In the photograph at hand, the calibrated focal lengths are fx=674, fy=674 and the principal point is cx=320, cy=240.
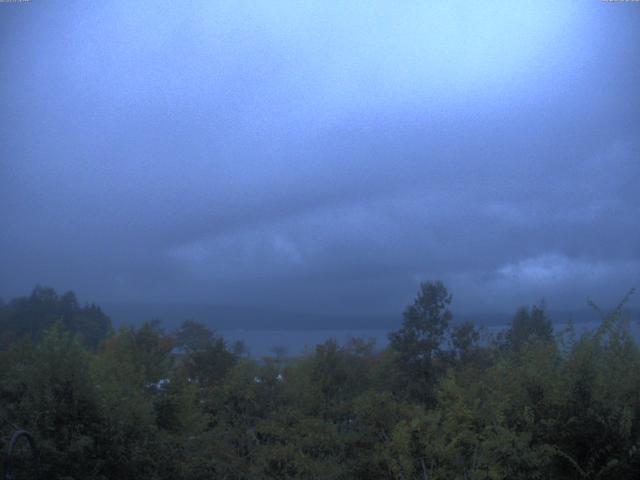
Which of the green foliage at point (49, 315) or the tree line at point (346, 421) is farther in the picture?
the green foliage at point (49, 315)

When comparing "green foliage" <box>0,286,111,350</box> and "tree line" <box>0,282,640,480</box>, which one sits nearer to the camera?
"tree line" <box>0,282,640,480</box>

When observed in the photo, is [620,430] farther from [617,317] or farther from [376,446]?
[376,446]

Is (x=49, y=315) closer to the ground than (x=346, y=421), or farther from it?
farther from it

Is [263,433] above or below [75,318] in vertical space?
below

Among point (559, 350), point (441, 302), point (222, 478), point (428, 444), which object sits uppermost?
point (441, 302)

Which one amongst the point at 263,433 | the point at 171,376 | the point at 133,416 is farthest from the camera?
the point at 171,376

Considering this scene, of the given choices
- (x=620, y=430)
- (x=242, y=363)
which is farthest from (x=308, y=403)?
(x=620, y=430)

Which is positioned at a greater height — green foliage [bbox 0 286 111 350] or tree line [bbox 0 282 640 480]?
green foliage [bbox 0 286 111 350]

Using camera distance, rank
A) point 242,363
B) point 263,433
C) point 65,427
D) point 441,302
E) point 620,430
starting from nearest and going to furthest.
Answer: point 620,430 < point 65,427 < point 263,433 < point 242,363 < point 441,302

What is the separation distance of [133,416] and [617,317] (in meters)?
8.94

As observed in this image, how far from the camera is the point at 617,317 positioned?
1146cm

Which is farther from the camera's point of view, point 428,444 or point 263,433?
point 263,433

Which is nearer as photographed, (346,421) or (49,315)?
Result: (346,421)

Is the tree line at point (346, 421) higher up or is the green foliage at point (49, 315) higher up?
the green foliage at point (49, 315)
